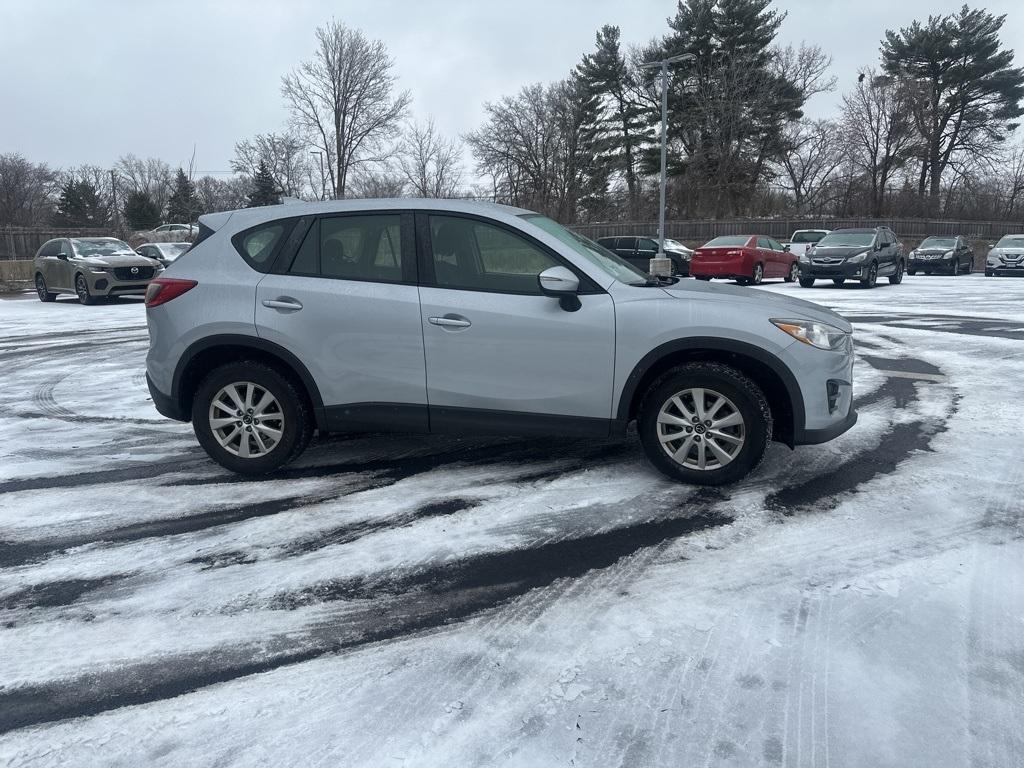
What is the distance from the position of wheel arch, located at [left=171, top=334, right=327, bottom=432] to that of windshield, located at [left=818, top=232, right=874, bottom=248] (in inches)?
766

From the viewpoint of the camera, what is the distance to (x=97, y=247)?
1902 cm

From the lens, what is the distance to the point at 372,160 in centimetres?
4656

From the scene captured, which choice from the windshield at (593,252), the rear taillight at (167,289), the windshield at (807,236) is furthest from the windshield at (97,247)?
the windshield at (807,236)

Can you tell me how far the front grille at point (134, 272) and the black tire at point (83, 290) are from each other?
84cm

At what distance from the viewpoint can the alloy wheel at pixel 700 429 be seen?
14.0 feet

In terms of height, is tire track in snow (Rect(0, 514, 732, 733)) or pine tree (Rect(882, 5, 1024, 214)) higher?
pine tree (Rect(882, 5, 1024, 214))

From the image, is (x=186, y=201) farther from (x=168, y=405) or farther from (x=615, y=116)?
(x=168, y=405)

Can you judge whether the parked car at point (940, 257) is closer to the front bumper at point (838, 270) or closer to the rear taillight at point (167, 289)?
the front bumper at point (838, 270)

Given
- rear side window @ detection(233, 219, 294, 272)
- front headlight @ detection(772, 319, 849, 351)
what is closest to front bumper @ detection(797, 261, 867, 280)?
front headlight @ detection(772, 319, 849, 351)

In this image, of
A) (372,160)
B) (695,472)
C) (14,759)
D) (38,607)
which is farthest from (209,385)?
(372,160)

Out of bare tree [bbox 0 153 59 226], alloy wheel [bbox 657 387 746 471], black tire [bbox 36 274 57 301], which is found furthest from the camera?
bare tree [bbox 0 153 59 226]

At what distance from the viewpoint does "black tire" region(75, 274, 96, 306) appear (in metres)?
18.3

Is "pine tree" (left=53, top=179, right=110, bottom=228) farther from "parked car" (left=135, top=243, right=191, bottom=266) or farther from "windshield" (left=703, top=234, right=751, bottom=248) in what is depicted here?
"windshield" (left=703, top=234, right=751, bottom=248)

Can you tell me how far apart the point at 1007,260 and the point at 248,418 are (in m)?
29.6
